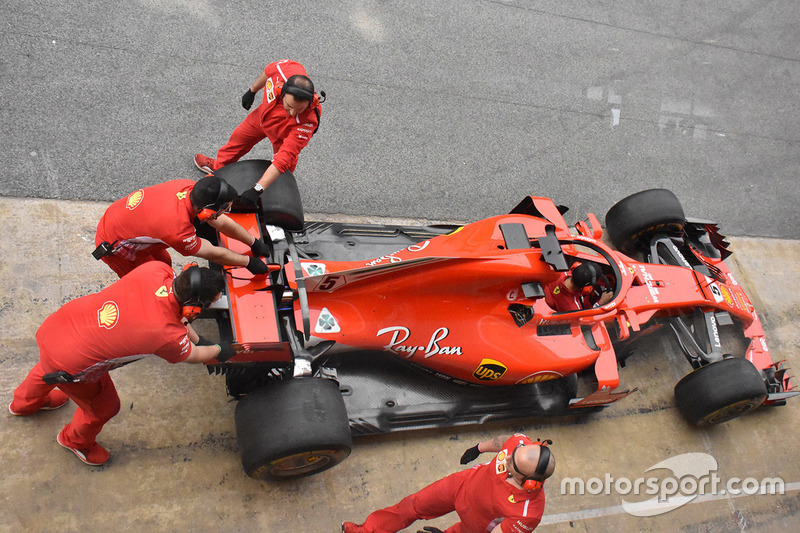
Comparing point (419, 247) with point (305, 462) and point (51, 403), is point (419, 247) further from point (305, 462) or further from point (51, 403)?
point (51, 403)

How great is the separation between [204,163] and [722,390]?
190 inches

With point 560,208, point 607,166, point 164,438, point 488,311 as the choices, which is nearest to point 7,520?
point 164,438

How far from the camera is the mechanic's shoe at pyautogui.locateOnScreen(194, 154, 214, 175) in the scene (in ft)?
17.9

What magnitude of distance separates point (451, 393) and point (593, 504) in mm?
1506

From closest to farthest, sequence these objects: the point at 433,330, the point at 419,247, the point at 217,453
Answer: the point at 217,453
the point at 433,330
the point at 419,247

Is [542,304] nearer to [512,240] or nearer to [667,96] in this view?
[512,240]

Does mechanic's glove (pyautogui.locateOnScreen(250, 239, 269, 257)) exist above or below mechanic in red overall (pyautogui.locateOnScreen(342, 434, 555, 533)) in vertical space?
above

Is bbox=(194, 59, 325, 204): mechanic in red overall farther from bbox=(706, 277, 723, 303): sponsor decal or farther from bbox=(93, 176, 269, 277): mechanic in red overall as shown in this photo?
bbox=(706, 277, 723, 303): sponsor decal

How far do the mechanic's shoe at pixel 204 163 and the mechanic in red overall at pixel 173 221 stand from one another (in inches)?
68.2

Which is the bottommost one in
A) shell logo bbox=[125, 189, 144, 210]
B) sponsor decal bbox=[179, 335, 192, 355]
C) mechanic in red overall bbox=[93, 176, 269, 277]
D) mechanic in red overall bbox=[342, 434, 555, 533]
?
mechanic in red overall bbox=[342, 434, 555, 533]

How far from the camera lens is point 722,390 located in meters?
5.04

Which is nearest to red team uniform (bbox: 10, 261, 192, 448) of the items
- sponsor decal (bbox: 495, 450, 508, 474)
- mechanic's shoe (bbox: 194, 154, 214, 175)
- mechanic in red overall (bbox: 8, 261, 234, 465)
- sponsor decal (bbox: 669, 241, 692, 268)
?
mechanic in red overall (bbox: 8, 261, 234, 465)

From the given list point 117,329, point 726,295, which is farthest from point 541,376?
point 117,329

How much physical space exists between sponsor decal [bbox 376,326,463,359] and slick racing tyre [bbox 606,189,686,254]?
259cm
